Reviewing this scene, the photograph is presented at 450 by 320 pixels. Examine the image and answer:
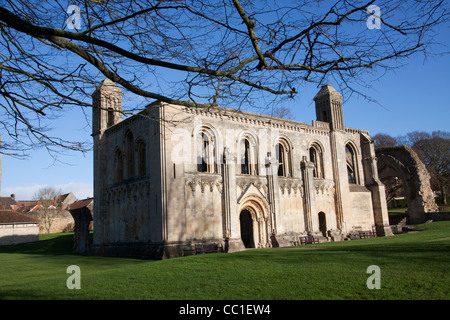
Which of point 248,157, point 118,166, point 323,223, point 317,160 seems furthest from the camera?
point 317,160

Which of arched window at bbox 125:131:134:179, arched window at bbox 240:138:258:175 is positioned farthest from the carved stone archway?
arched window at bbox 125:131:134:179

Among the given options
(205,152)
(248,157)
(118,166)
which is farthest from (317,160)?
(118,166)

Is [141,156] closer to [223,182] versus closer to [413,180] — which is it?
[223,182]

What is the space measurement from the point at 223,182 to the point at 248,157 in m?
3.33

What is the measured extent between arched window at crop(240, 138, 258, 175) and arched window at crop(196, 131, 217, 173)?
2.56m

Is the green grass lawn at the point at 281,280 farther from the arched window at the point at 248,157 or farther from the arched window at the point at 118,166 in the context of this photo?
the arched window at the point at 118,166

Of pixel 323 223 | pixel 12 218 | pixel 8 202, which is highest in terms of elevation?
pixel 8 202

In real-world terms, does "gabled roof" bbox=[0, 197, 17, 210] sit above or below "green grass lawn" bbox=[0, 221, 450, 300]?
above

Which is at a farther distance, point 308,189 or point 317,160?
point 317,160

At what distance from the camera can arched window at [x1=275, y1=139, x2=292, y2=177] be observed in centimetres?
2759

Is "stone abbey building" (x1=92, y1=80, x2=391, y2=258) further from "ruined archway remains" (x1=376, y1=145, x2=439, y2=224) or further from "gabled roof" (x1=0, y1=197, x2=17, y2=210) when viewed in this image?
"gabled roof" (x1=0, y1=197, x2=17, y2=210)

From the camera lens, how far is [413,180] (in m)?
36.9
